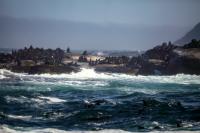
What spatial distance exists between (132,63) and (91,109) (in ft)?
105

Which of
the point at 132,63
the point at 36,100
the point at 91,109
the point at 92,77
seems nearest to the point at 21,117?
the point at 91,109

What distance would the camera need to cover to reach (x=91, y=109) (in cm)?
2169

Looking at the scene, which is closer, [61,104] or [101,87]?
[61,104]

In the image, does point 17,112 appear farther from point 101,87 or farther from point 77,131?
point 101,87

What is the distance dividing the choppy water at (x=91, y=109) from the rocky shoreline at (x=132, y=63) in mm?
12649

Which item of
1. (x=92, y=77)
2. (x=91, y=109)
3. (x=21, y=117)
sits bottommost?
(x=21, y=117)

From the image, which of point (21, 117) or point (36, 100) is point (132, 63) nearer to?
point (36, 100)

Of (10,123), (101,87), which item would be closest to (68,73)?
(101,87)

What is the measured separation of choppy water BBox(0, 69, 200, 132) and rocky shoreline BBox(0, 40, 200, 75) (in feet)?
41.5

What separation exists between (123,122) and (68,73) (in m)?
28.7

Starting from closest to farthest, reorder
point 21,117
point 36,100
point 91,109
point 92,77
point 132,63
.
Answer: point 21,117 < point 91,109 < point 36,100 < point 92,77 < point 132,63

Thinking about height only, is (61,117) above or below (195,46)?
below

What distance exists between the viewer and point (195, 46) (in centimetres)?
5241

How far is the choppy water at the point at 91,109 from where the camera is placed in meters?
17.7
